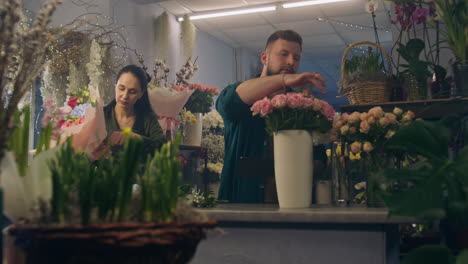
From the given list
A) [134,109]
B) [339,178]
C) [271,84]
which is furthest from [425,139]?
[134,109]

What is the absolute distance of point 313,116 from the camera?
73.4 inches

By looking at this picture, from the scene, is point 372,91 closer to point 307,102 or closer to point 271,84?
point 271,84

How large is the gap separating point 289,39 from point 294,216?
113 centimetres

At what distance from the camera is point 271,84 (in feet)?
7.02

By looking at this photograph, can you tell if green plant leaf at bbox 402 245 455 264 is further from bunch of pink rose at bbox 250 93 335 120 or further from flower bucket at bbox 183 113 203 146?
flower bucket at bbox 183 113 203 146

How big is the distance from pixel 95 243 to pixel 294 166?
46.9 inches

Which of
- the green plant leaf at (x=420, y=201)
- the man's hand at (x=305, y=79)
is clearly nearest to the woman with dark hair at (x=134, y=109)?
the man's hand at (x=305, y=79)

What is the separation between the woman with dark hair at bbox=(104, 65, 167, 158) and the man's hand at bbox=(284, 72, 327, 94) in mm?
1254

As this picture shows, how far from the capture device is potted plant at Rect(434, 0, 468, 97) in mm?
2096

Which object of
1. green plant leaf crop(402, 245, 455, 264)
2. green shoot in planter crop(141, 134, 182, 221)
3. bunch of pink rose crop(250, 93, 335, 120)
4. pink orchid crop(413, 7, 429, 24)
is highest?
pink orchid crop(413, 7, 429, 24)

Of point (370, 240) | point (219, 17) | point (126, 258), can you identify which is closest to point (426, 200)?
point (370, 240)

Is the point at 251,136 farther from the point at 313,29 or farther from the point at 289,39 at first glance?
the point at 313,29

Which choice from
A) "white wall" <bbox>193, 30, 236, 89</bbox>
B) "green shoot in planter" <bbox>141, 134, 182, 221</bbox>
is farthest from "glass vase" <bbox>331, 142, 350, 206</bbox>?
"white wall" <bbox>193, 30, 236, 89</bbox>

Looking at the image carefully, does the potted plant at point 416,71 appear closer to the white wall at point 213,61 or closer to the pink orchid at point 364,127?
the pink orchid at point 364,127
